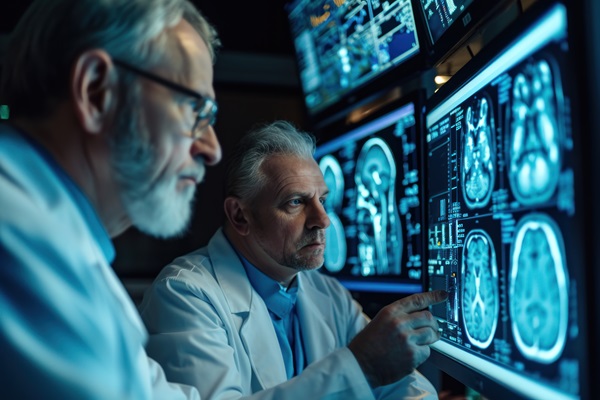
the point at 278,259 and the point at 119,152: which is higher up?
the point at 119,152

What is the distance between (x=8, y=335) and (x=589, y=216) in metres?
0.63

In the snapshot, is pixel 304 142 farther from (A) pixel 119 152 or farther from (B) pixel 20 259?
(B) pixel 20 259

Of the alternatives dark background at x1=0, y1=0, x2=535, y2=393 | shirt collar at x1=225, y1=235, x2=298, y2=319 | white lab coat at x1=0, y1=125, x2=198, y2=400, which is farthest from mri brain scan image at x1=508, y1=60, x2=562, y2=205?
dark background at x1=0, y1=0, x2=535, y2=393

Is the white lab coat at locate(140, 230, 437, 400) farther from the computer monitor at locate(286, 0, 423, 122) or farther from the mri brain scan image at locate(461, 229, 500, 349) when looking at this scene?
the computer monitor at locate(286, 0, 423, 122)

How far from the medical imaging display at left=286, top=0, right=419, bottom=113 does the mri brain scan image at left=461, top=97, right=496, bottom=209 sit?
53cm

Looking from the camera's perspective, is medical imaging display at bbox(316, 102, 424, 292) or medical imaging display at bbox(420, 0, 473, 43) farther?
medical imaging display at bbox(316, 102, 424, 292)

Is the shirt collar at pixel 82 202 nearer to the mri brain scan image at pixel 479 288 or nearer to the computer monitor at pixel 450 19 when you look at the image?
the mri brain scan image at pixel 479 288

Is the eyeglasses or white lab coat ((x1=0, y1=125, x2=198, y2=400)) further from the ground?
the eyeglasses

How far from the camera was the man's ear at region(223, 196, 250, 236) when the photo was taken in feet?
5.04

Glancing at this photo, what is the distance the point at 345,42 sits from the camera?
72.9 inches

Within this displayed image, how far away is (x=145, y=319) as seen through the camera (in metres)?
1.33

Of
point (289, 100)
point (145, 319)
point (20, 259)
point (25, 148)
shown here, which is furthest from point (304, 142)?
point (289, 100)

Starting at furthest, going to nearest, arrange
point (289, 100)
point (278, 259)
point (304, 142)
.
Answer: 1. point (289, 100)
2. point (304, 142)
3. point (278, 259)

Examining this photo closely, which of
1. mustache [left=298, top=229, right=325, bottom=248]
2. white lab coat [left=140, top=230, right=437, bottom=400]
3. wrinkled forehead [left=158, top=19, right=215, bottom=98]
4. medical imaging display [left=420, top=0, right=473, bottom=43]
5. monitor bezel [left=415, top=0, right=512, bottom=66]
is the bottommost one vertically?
white lab coat [left=140, top=230, right=437, bottom=400]
